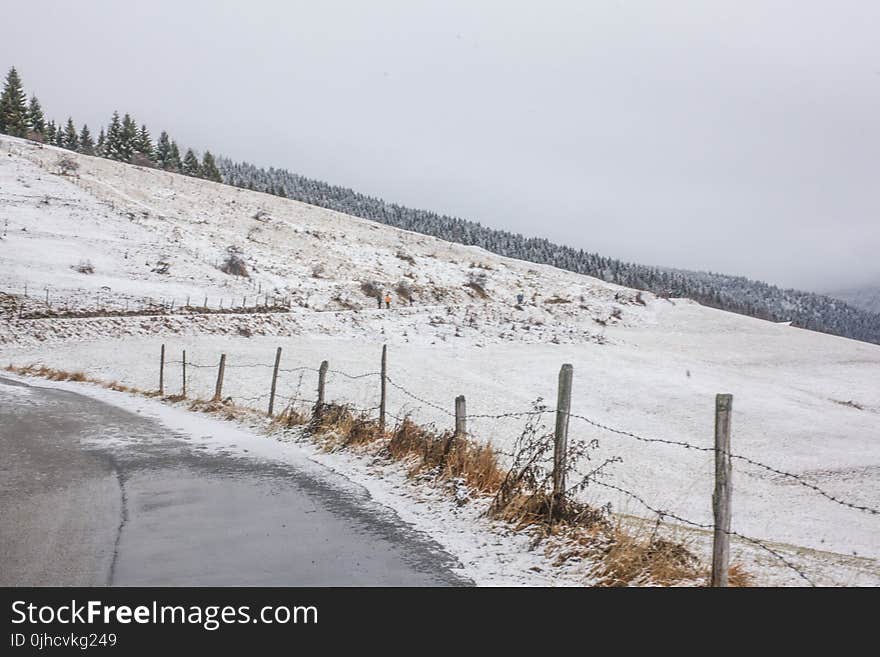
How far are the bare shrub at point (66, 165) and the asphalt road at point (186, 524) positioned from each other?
66044mm

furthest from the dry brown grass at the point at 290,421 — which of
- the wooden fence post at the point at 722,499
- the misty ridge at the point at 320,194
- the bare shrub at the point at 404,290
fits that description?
the misty ridge at the point at 320,194

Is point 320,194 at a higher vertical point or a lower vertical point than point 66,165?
higher

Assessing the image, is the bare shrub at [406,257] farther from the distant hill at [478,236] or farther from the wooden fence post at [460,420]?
the distant hill at [478,236]

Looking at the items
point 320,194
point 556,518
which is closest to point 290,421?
point 556,518

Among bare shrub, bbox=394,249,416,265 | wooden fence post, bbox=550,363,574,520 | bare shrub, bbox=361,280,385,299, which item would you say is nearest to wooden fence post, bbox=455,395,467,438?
wooden fence post, bbox=550,363,574,520

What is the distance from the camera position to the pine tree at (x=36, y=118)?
9156cm

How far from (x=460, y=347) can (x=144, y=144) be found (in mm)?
86794

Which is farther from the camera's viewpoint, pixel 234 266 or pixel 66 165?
pixel 66 165

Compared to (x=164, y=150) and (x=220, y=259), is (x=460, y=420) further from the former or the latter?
(x=164, y=150)

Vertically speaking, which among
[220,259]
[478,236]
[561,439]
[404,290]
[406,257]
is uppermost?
[478,236]

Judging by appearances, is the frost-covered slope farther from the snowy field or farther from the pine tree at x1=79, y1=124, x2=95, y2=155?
the pine tree at x1=79, y1=124, x2=95, y2=155

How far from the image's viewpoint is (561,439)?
7.05 meters

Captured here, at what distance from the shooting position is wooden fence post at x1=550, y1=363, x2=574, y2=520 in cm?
666
